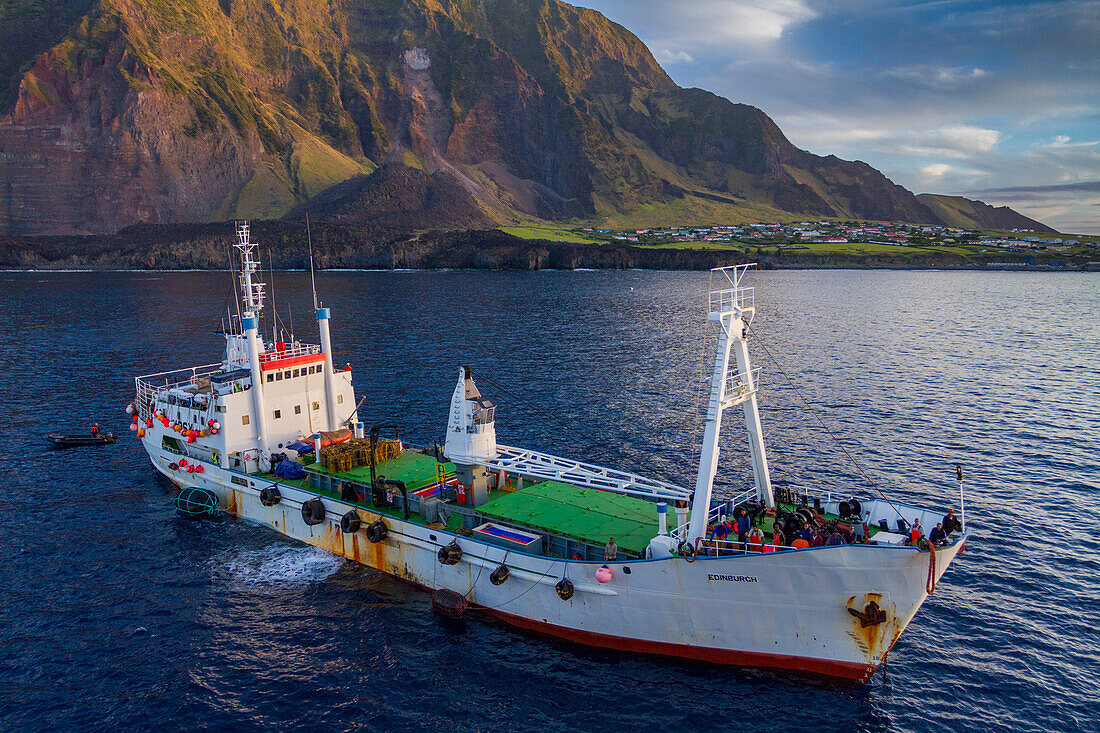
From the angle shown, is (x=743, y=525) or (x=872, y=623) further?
(x=743, y=525)

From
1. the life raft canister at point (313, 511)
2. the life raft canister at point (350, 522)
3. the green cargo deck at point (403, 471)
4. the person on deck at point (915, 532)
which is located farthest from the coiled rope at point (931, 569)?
the life raft canister at point (313, 511)

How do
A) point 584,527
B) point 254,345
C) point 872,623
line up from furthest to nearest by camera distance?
point 254,345, point 584,527, point 872,623

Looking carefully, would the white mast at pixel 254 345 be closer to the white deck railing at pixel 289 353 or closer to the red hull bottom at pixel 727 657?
the white deck railing at pixel 289 353

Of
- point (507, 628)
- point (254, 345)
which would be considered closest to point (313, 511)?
point (254, 345)

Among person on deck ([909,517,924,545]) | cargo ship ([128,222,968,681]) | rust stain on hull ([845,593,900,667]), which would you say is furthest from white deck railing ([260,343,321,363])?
person on deck ([909,517,924,545])

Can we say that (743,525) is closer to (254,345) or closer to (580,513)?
(580,513)

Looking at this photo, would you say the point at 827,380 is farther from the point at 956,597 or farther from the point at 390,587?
the point at 390,587

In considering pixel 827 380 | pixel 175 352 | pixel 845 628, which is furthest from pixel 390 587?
pixel 175 352
